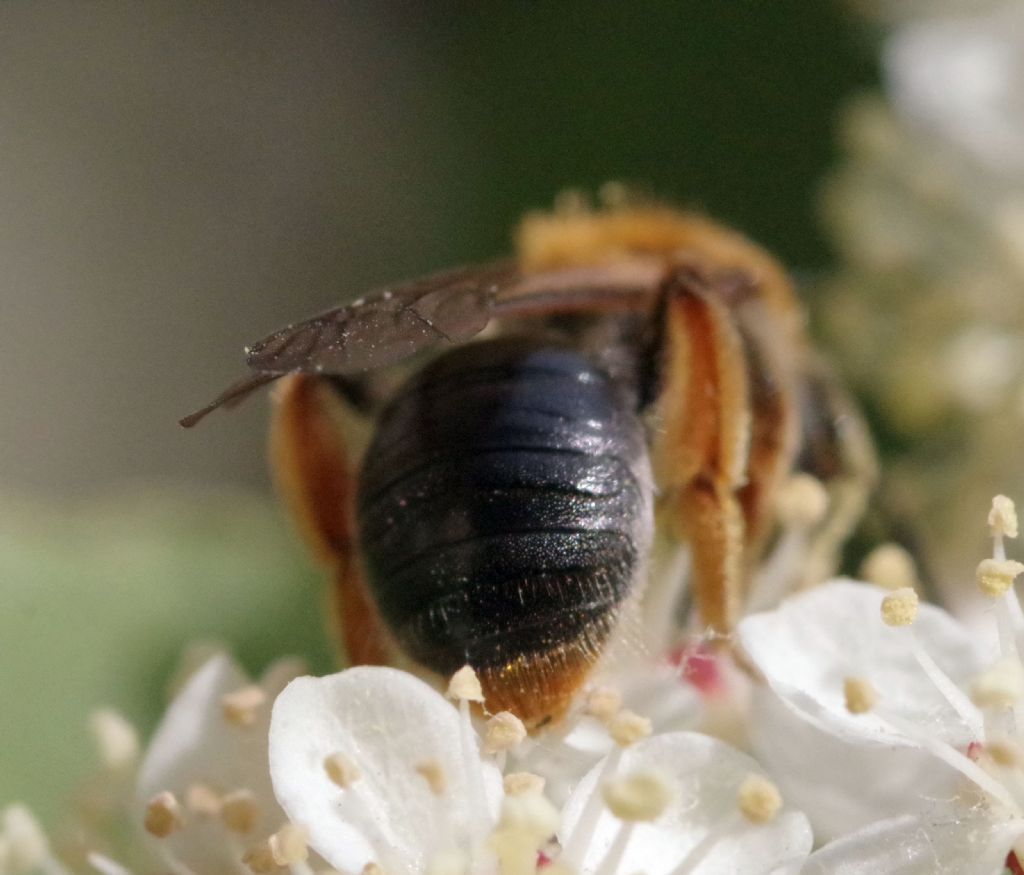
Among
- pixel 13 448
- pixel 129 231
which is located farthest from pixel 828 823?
pixel 129 231

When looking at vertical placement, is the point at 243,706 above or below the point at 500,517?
below

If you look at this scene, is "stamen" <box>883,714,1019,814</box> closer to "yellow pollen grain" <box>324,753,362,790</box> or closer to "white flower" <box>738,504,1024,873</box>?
"white flower" <box>738,504,1024,873</box>

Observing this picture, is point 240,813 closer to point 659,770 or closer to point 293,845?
point 293,845

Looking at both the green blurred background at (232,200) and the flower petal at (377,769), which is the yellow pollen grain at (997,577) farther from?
the green blurred background at (232,200)

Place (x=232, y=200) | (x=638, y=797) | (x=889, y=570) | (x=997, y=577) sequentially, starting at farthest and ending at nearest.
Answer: (x=232, y=200) < (x=889, y=570) < (x=997, y=577) < (x=638, y=797)

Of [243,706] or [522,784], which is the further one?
A: [243,706]

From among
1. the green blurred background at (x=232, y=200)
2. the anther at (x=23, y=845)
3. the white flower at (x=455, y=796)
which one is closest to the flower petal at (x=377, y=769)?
the white flower at (x=455, y=796)

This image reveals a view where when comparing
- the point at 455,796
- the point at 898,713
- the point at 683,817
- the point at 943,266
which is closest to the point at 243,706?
the point at 455,796
